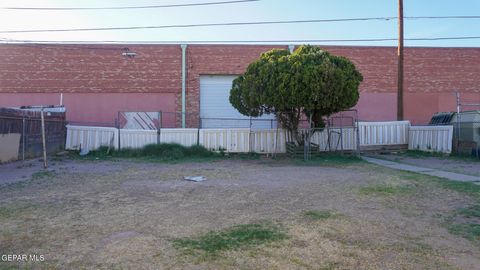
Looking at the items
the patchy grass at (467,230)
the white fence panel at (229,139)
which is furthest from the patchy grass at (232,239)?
the white fence panel at (229,139)

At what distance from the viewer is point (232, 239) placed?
21.2 feet

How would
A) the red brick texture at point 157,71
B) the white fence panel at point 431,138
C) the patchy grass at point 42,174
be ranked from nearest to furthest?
1. the patchy grass at point 42,174
2. the white fence panel at point 431,138
3. the red brick texture at point 157,71

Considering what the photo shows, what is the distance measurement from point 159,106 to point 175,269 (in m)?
25.7

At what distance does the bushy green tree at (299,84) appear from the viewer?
63.4 feet

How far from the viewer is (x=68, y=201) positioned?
9391 mm

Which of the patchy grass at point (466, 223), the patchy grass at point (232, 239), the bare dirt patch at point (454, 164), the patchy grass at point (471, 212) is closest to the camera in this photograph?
the patchy grass at point (232, 239)

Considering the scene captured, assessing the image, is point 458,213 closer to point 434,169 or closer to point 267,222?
point 267,222

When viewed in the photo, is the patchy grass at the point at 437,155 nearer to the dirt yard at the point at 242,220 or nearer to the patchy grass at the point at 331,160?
the patchy grass at the point at 331,160

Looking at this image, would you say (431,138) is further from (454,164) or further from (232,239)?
(232,239)

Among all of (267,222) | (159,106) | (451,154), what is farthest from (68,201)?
(159,106)

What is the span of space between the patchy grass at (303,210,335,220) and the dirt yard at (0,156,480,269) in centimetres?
2

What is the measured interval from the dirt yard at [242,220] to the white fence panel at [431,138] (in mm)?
10819

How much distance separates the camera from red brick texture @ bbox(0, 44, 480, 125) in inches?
1180

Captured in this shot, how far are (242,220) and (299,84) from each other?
12.4 meters
